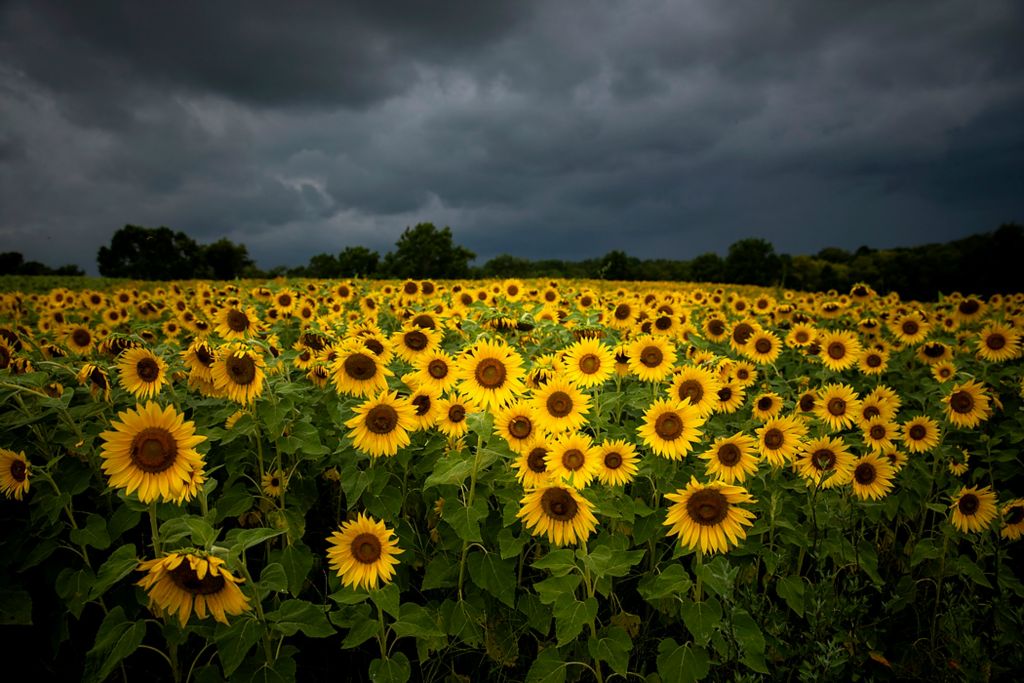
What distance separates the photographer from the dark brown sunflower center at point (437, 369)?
3.62m

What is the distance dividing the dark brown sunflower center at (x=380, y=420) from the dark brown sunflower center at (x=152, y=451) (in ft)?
3.28

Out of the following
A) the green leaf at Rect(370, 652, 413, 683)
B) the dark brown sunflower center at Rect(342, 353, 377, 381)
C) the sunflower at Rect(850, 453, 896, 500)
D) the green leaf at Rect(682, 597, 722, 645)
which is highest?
Answer: the dark brown sunflower center at Rect(342, 353, 377, 381)

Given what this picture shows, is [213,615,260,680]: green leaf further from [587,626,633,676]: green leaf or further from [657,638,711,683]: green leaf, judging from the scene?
[657,638,711,683]: green leaf

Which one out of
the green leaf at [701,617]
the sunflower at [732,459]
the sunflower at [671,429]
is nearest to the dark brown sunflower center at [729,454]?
the sunflower at [732,459]

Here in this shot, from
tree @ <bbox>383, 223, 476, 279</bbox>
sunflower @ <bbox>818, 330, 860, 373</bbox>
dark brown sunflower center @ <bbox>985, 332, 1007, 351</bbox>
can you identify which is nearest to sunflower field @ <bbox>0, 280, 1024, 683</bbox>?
sunflower @ <bbox>818, 330, 860, 373</bbox>

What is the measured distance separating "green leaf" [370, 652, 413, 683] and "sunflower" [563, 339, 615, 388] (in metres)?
2.12

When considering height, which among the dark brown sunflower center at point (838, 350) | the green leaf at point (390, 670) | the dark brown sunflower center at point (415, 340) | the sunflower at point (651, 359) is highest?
the dark brown sunflower center at point (415, 340)

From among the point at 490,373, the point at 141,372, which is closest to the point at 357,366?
the point at 490,373

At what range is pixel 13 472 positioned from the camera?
284 centimetres

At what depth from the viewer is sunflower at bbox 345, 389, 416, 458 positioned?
3.07 meters

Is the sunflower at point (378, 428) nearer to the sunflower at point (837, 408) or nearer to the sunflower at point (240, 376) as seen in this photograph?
the sunflower at point (240, 376)

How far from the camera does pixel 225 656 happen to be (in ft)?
7.82

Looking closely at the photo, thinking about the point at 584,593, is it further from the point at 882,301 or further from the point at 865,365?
the point at 882,301

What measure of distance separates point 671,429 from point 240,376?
2.80 m
